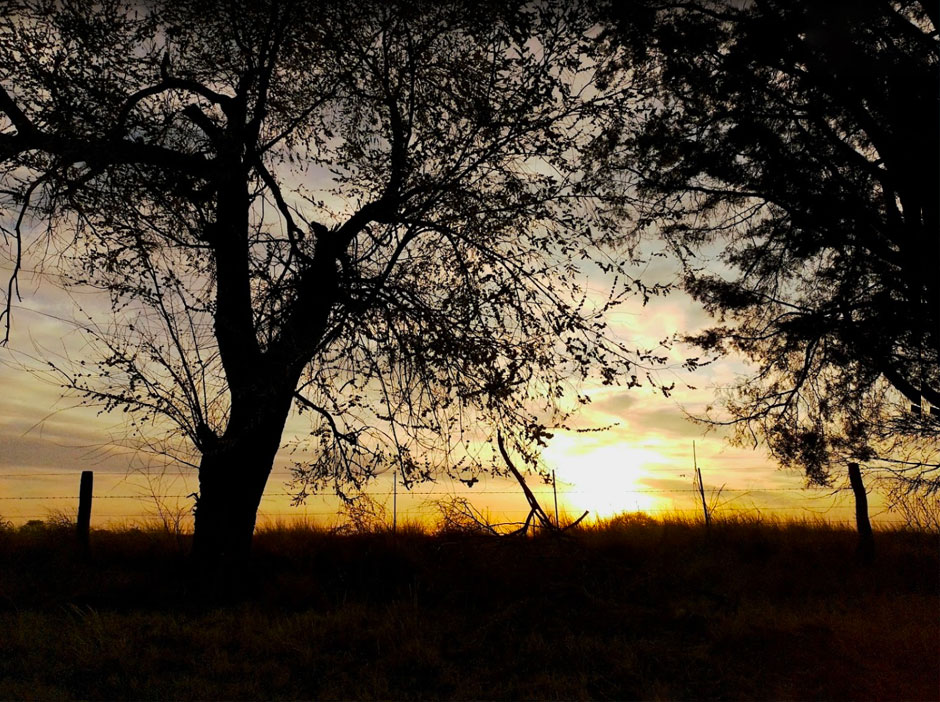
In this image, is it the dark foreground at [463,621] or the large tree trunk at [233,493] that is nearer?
the dark foreground at [463,621]

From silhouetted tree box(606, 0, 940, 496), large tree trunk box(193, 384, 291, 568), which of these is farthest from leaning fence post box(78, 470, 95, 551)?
silhouetted tree box(606, 0, 940, 496)

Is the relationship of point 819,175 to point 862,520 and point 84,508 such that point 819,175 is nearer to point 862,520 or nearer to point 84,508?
point 862,520

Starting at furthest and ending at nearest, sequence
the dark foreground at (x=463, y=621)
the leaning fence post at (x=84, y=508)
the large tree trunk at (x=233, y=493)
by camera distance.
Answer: the leaning fence post at (x=84, y=508) → the large tree trunk at (x=233, y=493) → the dark foreground at (x=463, y=621)

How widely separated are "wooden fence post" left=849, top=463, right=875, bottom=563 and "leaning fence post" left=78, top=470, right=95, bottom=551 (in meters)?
13.5

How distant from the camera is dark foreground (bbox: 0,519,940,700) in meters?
7.13

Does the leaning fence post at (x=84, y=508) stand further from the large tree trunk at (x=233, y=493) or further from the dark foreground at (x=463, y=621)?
the large tree trunk at (x=233, y=493)

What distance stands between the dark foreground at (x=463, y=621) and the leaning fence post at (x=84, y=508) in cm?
30

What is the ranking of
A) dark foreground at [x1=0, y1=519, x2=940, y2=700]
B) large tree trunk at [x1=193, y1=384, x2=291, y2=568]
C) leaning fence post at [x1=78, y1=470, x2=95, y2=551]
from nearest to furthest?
dark foreground at [x1=0, y1=519, x2=940, y2=700] < large tree trunk at [x1=193, y1=384, x2=291, y2=568] < leaning fence post at [x1=78, y1=470, x2=95, y2=551]

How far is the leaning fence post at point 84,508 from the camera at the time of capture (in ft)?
42.2

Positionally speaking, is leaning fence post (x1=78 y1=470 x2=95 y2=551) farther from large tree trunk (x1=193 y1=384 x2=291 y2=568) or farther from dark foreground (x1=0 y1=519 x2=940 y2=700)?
large tree trunk (x1=193 y1=384 x2=291 y2=568)

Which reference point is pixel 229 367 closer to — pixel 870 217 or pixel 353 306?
pixel 353 306

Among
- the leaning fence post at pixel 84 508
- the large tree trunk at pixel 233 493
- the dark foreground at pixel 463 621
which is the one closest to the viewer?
the dark foreground at pixel 463 621

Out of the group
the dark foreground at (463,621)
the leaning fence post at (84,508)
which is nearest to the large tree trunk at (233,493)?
the dark foreground at (463,621)

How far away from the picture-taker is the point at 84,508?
13133 mm
